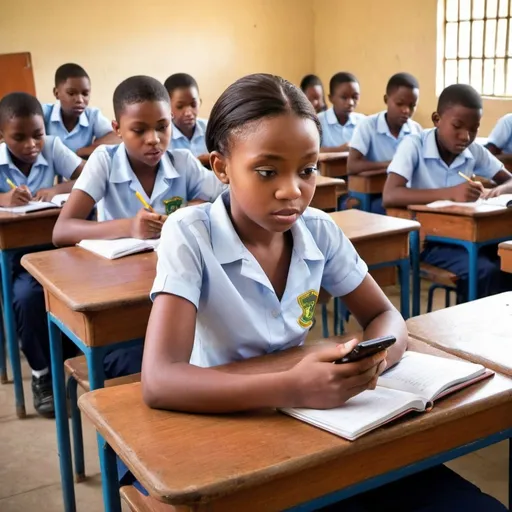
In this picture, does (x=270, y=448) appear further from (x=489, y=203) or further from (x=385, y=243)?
(x=489, y=203)

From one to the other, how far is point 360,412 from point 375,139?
150 inches

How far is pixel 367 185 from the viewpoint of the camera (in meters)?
4.03

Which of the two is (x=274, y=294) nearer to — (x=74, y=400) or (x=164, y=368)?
(x=164, y=368)

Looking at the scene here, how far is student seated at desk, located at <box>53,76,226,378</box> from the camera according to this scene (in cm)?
247

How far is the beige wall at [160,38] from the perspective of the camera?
262 inches

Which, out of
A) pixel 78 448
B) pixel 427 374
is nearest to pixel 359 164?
pixel 78 448

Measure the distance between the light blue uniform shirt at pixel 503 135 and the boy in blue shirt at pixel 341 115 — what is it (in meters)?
1.54

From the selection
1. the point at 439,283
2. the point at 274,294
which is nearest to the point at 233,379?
the point at 274,294

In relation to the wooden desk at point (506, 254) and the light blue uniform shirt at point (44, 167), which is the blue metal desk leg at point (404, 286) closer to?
the wooden desk at point (506, 254)

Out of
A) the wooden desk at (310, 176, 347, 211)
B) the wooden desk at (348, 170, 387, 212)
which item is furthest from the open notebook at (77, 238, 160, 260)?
the wooden desk at (348, 170, 387, 212)

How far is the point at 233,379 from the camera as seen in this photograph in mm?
1140

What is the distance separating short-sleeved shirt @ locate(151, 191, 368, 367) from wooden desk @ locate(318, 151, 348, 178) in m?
3.29

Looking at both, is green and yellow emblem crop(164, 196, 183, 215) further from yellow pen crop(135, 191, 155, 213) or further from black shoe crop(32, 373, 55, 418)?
black shoe crop(32, 373, 55, 418)

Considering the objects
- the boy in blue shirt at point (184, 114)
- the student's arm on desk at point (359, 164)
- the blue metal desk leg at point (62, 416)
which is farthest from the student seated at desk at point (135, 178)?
the student's arm on desk at point (359, 164)
